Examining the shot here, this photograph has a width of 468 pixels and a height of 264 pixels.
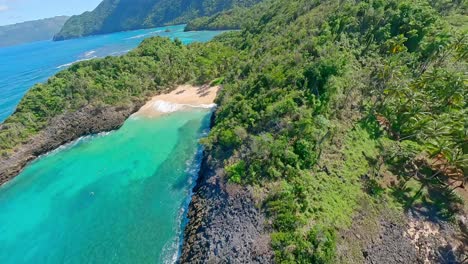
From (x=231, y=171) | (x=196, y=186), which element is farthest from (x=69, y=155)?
(x=231, y=171)

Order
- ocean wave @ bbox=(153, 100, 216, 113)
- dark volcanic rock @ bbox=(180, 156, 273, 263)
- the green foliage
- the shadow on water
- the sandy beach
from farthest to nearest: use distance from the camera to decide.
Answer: the sandy beach
ocean wave @ bbox=(153, 100, 216, 113)
the green foliage
the shadow on water
dark volcanic rock @ bbox=(180, 156, 273, 263)

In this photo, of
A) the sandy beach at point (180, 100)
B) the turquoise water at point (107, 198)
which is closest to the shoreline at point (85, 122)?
the sandy beach at point (180, 100)

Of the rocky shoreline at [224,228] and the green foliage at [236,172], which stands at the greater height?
the green foliage at [236,172]

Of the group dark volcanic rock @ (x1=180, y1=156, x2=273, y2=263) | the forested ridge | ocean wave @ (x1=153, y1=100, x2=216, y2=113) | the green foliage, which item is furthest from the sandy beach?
dark volcanic rock @ (x1=180, y1=156, x2=273, y2=263)

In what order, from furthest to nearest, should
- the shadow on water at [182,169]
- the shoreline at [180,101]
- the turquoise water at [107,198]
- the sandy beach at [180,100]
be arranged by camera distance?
the sandy beach at [180,100] < the shoreline at [180,101] < the turquoise water at [107,198] < the shadow on water at [182,169]

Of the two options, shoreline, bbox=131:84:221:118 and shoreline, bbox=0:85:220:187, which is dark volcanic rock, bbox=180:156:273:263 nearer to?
shoreline, bbox=131:84:221:118

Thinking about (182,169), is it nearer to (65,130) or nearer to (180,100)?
(180,100)

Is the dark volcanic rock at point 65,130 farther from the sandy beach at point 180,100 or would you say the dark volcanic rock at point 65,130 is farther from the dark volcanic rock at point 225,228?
the dark volcanic rock at point 225,228
